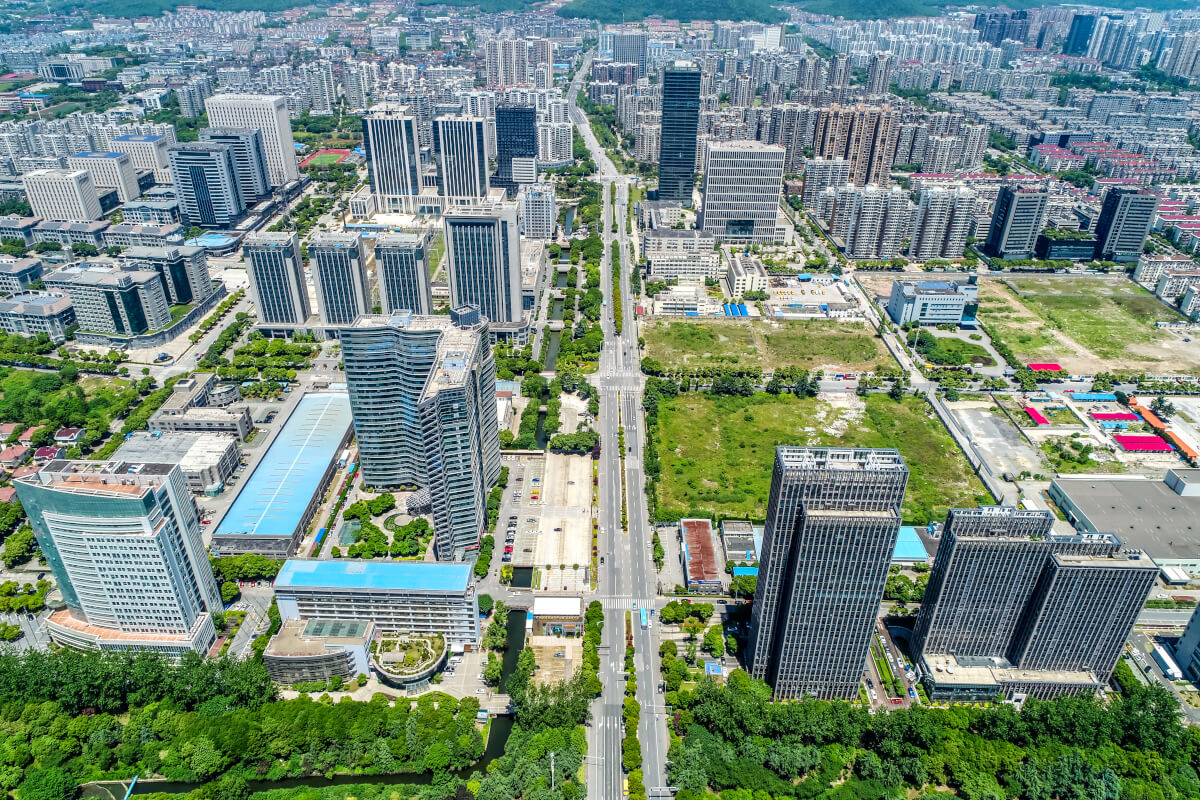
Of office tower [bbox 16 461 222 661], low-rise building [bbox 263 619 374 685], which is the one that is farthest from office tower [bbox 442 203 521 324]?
low-rise building [bbox 263 619 374 685]

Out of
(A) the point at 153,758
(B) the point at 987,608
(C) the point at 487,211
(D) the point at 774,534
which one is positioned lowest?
(A) the point at 153,758

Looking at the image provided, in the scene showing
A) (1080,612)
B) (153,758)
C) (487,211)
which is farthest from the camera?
(487,211)

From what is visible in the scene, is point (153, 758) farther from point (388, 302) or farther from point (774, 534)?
point (388, 302)

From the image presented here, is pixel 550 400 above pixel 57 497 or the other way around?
the other way around

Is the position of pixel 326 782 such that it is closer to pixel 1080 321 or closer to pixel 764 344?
pixel 764 344

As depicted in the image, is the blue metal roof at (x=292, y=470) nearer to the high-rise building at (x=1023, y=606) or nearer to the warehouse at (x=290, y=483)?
the warehouse at (x=290, y=483)

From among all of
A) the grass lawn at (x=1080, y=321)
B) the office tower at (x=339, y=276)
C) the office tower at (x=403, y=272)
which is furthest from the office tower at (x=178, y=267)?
the grass lawn at (x=1080, y=321)

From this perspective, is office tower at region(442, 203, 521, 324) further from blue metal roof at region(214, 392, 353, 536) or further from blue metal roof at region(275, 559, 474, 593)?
blue metal roof at region(275, 559, 474, 593)

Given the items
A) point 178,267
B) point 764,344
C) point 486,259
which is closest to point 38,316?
point 178,267

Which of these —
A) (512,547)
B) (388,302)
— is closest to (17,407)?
(388,302)
